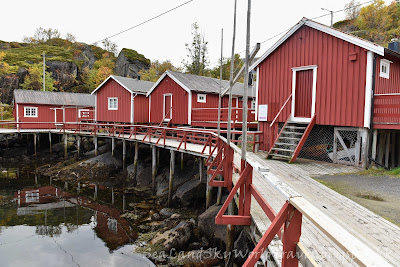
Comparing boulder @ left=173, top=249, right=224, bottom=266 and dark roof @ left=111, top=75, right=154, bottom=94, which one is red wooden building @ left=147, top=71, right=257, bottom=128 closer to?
dark roof @ left=111, top=75, right=154, bottom=94

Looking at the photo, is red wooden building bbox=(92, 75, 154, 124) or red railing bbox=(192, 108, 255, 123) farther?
red wooden building bbox=(92, 75, 154, 124)

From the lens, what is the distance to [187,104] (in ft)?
60.8

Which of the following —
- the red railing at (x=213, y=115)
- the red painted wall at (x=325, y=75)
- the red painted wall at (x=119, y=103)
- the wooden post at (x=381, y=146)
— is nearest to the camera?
the red painted wall at (x=325, y=75)

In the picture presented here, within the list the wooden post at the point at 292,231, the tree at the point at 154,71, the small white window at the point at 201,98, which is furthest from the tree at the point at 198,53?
the wooden post at the point at 292,231

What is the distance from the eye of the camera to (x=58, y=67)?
40.9 meters

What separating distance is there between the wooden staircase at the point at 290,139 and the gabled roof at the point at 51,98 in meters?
25.4

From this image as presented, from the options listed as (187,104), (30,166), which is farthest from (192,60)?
(30,166)

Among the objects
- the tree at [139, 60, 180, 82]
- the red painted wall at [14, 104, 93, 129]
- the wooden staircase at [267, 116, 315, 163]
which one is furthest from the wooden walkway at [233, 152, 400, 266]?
the tree at [139, 60, 180, 82]

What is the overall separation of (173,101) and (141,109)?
4.32 metres

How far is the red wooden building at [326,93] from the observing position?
9.72m

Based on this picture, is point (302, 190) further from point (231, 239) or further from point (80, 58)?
point (80, 58)

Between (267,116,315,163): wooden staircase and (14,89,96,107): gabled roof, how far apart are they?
25.4m

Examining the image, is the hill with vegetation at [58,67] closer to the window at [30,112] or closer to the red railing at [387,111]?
the window at [30,112]

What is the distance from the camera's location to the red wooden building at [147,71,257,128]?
17.6 metres
